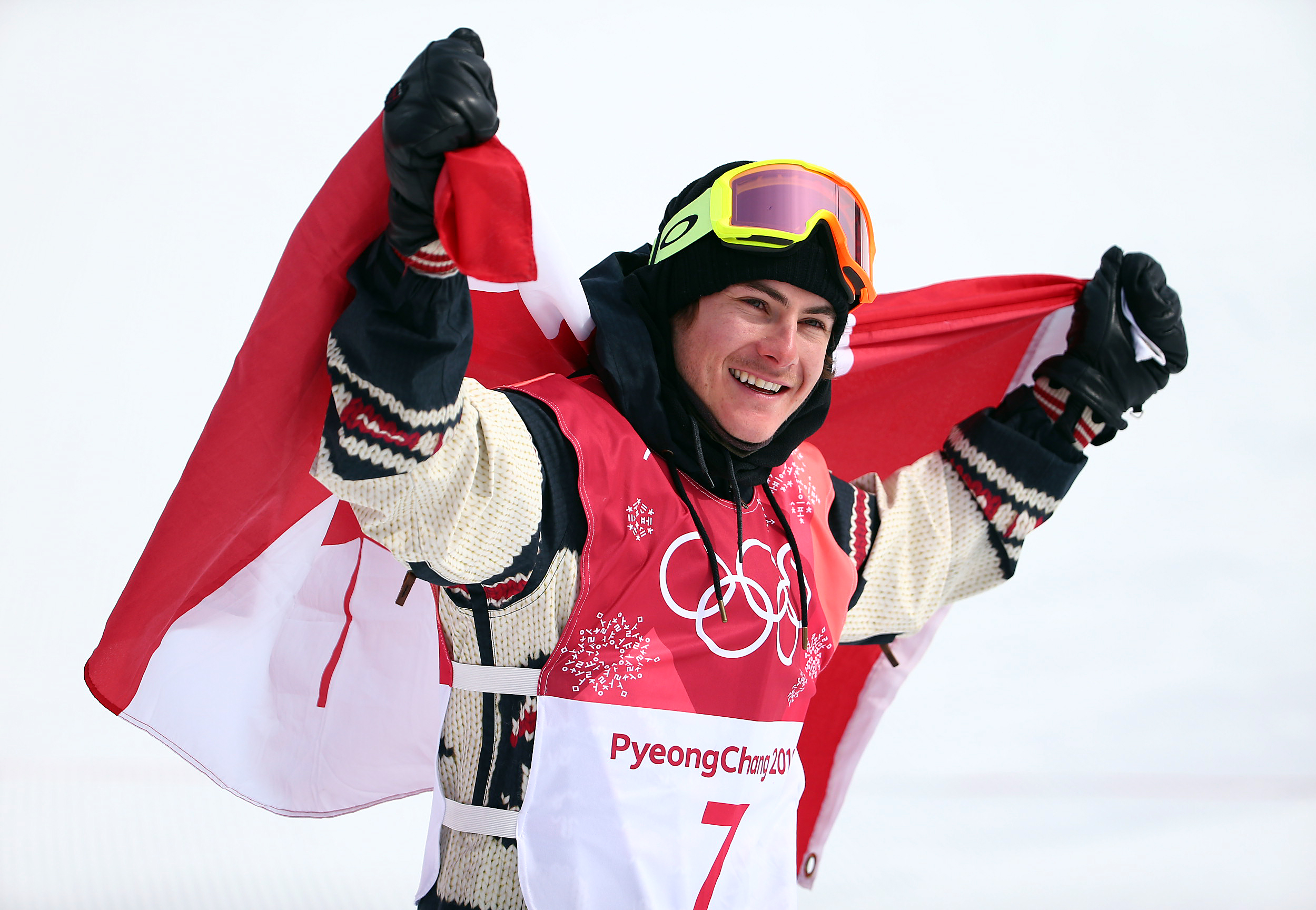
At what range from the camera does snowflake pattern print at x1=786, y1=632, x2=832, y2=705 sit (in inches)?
54.5

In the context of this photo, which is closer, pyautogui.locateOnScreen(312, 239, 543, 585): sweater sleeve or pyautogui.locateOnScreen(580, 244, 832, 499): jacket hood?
pyautogui.locateOnScreen(312, 239, 543, 585): sweater sleeve

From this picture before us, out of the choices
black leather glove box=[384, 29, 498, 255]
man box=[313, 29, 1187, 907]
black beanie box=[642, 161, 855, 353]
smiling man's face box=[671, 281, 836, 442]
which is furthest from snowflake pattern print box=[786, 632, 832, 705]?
black leather glove box=[384, 29, 498, 255]

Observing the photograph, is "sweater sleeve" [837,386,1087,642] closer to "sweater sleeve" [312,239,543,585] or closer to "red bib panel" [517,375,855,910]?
"red bib panel" [517,375,855,910]

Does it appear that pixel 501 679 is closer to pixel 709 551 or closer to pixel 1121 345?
pixel 709 551

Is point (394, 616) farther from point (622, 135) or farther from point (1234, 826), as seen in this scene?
point (1234, 826)

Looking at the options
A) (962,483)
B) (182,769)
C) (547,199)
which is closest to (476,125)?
(962,483)

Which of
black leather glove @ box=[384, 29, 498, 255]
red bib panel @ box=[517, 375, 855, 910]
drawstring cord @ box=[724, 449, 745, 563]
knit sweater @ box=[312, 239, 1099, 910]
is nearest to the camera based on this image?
black leather glove @ box=[384, 29, 498, 255]

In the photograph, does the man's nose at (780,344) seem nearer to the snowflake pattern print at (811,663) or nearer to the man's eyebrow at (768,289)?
the man's eyebrow at (768,289)

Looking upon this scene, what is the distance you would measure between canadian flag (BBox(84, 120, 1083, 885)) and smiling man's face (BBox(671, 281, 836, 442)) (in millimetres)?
162

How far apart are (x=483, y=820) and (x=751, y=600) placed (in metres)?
0.41

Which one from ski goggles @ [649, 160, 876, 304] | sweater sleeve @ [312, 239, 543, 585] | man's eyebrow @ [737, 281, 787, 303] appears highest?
Result: ski goggles @ [649, 160, 876, 304]

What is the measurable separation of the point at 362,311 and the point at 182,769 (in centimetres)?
245

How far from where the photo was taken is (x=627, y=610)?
1224 millimetres

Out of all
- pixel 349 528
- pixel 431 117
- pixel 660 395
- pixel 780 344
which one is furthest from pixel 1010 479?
pixel 431 117
